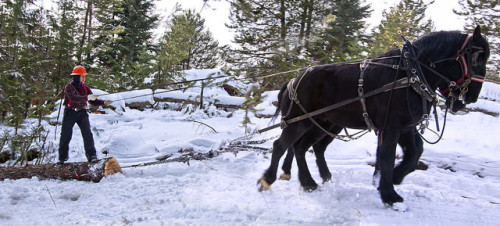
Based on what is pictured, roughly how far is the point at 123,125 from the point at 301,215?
7246mm

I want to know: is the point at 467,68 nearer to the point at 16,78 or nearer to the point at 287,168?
the point at 287,168

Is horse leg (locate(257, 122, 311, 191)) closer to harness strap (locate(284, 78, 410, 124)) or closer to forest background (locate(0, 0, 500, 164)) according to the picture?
harness strap (locate(284, 78, 410, 124))

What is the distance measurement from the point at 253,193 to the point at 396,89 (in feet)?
6.49

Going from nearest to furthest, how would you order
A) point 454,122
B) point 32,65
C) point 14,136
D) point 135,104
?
point 14,136 → point 32,65 → point 454,122 → point 135,104

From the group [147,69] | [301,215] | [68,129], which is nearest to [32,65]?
[68,129]

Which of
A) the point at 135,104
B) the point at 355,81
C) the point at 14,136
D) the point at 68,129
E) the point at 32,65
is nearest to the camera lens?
the point at 355,81

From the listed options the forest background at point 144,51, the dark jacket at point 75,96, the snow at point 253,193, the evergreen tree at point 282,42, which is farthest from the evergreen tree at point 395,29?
the dark jacket at point 75,96

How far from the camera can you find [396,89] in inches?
125

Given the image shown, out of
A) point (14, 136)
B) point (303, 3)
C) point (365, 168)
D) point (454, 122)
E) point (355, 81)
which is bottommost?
point (14, 136)

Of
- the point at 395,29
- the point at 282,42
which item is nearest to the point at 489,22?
the point at 395,29

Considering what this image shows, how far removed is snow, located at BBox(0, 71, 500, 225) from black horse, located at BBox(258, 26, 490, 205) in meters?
0.38

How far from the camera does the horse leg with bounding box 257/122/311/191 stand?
3.91 meters

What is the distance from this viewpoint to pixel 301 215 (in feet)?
9.99

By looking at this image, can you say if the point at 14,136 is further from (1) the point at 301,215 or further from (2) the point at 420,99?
(2) the point at 420,99
